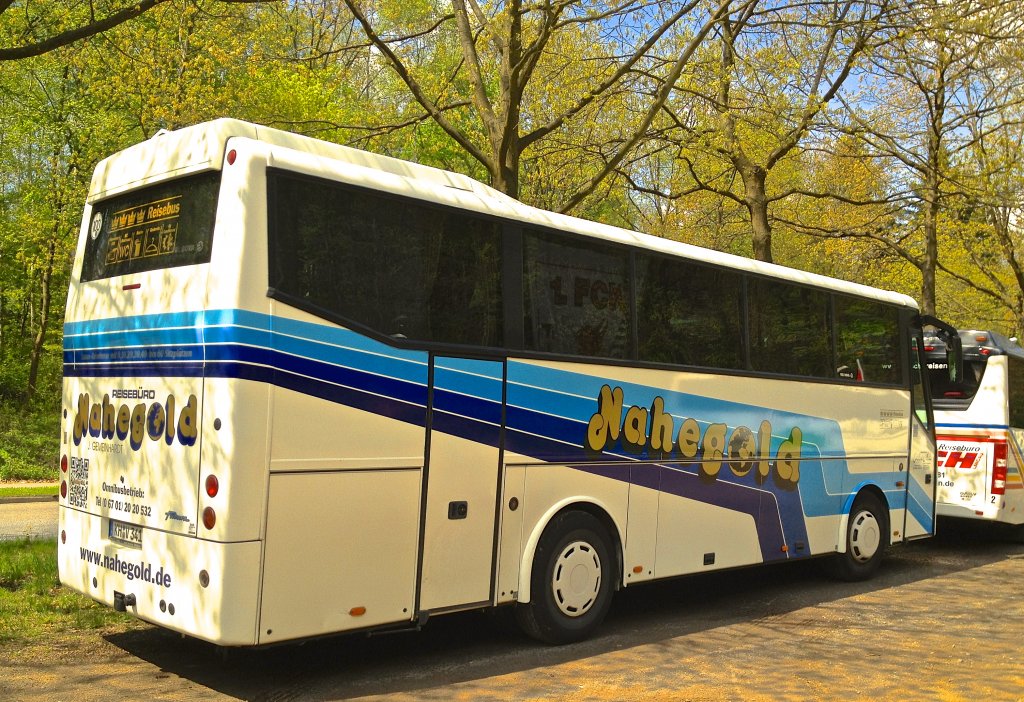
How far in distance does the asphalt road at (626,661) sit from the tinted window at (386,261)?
2.30 meters

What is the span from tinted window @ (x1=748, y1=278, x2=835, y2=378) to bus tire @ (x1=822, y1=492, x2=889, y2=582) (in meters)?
1.69

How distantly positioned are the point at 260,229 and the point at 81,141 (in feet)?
79.1

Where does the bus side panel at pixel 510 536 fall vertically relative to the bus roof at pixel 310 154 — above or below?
below

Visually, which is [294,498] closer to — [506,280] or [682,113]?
[506,280]

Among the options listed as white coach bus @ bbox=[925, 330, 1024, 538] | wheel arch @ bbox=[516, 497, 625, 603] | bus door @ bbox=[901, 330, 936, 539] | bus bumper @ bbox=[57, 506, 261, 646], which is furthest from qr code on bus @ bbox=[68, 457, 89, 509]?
white coach bus @ bbox=[925, 330, 1024, 538]

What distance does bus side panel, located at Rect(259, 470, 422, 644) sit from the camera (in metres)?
6.04

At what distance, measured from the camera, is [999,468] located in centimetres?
1403

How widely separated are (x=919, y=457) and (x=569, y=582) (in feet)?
20.9

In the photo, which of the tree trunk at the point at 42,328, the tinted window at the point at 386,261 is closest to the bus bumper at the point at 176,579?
the tinted window at the point at 386,261

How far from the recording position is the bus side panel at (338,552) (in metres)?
6.04

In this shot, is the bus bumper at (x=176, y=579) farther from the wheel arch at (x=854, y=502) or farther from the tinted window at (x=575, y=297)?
the wheel arch at (x=854, y=502)

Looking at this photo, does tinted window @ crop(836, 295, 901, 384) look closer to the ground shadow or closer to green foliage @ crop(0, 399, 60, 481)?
the ground shadow

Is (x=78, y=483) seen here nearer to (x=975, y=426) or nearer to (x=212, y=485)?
(x=212, y=485)

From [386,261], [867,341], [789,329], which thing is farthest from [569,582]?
[867,341]
